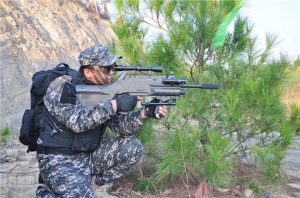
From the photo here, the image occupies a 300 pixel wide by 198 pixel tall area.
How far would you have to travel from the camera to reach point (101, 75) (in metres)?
2.35

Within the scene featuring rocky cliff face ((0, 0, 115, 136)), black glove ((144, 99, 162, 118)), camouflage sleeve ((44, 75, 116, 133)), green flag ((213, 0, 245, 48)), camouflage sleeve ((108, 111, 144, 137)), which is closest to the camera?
camouflage sleeve ((44, 75, 116, 133))

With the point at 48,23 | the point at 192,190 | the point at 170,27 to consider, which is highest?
the point at 48,23

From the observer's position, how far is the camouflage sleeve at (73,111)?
7.04ft

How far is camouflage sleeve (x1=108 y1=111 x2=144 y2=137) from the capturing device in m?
2.49

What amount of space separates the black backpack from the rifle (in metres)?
0.19

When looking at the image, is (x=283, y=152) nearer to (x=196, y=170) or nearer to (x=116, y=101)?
(x=196, y=170)

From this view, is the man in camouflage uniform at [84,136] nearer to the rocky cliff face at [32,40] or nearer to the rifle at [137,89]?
the rifle at [137,89]

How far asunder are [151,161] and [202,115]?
0.59 metres

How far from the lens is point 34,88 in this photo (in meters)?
2.37

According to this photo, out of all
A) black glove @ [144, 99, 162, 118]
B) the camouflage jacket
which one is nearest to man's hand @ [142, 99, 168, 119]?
black glove @ [144, 99, 162, 118]

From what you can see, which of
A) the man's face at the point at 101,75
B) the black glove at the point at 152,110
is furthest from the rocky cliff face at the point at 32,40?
the black glove at the point at 152,110

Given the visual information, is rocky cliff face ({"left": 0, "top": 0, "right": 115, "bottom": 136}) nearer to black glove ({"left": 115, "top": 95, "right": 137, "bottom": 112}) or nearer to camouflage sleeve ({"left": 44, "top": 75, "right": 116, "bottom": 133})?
camouflage sleeve ({"left": 44, "top": 75, "right": 116, "bottom": 133})

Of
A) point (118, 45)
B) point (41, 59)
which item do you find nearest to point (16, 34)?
point (41, 59)

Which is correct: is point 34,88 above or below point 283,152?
above
